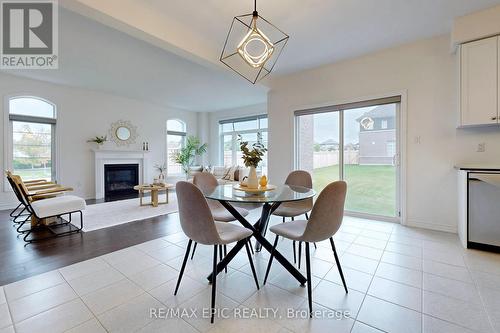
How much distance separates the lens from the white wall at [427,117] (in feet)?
9.87

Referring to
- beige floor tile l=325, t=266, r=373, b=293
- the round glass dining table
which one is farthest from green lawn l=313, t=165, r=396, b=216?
the round glass dining table

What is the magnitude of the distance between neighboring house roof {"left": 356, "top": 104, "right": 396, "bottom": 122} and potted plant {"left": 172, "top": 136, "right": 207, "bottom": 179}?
577 cm

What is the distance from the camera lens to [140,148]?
22.2 ft

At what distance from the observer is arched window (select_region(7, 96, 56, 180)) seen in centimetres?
473

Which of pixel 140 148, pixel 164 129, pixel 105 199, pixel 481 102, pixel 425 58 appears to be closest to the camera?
pixel 481 102

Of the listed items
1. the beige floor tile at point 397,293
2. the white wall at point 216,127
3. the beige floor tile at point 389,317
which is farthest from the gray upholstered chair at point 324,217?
the white wall at point 216,127

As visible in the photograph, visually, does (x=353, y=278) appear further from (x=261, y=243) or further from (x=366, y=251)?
(x=261, y=243)

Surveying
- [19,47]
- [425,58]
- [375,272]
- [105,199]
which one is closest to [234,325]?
[375,272]

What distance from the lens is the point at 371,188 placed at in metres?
3.83

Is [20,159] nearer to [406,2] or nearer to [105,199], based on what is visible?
[105,199]

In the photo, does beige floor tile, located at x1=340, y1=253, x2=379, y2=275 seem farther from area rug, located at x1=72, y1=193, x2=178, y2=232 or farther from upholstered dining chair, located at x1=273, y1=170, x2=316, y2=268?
area rug, located at x1=72, y1=193, x2=178, y2=232

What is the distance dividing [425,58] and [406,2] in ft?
3.85

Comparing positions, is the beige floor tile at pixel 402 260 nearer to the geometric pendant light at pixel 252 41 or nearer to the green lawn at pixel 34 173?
the geometric pendant light at pixel 252 41

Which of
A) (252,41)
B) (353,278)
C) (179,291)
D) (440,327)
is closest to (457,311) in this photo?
(440,327)
